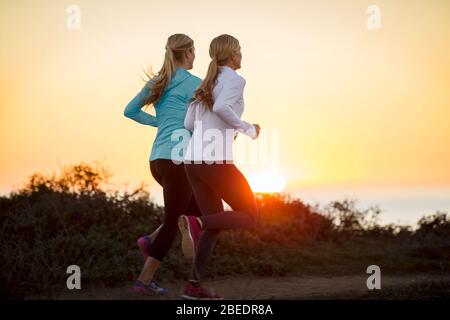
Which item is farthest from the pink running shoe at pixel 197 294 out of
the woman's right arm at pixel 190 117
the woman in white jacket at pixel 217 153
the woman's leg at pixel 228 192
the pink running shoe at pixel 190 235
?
the woman's right arm at pixel 190 117

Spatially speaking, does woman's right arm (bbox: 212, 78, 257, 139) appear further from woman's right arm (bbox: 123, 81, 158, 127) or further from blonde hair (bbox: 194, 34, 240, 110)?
woman's right arm (bbox: 123, 81, 158, 127)

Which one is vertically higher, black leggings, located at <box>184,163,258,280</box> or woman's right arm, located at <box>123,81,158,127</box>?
woman's right arm, located at <box>123,81,158,127</box>

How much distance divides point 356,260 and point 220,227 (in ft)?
18.6

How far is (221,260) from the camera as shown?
10273 mm

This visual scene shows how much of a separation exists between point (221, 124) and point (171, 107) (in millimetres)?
731

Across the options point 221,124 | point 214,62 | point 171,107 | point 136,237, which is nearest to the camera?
point 221,124

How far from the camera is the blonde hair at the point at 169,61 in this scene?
6.99 meters

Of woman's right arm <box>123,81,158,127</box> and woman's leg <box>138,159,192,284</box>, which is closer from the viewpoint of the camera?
woman's leg <box>138,159,192,284</box>

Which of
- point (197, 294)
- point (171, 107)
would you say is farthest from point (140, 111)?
point (197, 294)

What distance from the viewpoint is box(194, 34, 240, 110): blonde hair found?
648 centimetres

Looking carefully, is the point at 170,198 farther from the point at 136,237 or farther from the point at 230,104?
the point at 136,237

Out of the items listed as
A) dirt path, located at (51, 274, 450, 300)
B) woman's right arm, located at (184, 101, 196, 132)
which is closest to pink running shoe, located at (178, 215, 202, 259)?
dirt path, located at (51, 274, 450, 300)

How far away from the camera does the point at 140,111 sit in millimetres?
7355

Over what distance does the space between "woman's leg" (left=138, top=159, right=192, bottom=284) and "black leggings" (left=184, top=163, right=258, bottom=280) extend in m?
0.36
